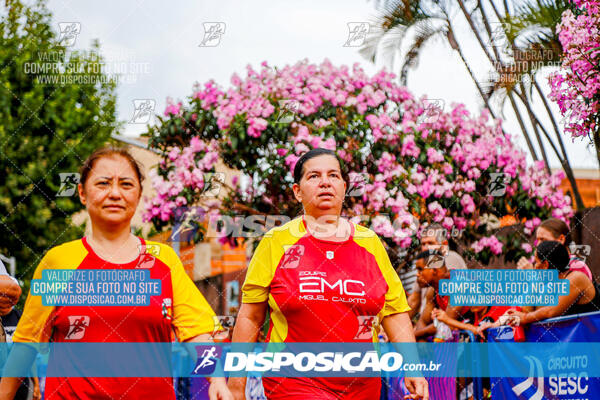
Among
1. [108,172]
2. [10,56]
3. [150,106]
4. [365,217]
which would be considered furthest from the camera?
[10,56]

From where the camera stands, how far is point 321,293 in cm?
354

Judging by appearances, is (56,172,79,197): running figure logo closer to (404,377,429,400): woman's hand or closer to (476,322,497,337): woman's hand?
(476,322,497,337): woman's hand

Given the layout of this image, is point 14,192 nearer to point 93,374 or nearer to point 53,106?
point 53,106

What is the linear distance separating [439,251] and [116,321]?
4.57m

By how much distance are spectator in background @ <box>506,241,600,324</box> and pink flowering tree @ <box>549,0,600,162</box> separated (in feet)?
3.50

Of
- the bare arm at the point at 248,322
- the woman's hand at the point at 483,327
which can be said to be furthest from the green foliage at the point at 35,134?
the bare arm at the point at 248,322

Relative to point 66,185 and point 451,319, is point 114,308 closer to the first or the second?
point 451,319

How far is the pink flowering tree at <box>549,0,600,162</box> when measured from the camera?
5105mm

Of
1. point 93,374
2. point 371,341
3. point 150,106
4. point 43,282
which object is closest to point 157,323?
point 93,374

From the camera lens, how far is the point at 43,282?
326 cm

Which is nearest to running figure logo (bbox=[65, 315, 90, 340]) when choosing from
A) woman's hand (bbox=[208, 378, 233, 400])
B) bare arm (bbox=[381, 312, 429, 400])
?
A: woman's hand (bbox=[208, 378, 233, 400])

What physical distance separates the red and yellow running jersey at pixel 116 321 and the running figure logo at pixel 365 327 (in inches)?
28.5

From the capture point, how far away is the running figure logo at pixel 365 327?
3.59m

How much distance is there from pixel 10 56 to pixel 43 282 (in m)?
14.1
